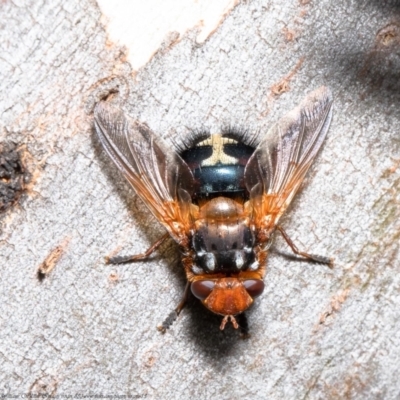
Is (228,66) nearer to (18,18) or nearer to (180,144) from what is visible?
(180,144)

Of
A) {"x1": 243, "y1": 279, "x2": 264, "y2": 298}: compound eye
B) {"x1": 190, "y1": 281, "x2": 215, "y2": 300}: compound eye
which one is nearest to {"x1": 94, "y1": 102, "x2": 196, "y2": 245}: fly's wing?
{"x1": 190, "y1": 281, "x2": 215, "y2": 300}: compound eye

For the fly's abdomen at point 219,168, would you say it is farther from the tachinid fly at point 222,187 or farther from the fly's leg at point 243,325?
the fly's leg at point 243,325

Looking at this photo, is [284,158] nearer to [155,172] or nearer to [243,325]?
[155,172]

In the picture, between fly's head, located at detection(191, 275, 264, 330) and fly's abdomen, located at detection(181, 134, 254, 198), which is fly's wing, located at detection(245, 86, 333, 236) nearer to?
fly's abdomen, located at detection(181, 134, 254, 198)

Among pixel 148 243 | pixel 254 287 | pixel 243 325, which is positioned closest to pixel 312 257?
pixel 254 287

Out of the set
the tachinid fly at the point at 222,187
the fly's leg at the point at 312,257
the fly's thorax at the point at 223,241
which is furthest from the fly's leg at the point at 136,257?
the fly's leg at the point at 312,257
